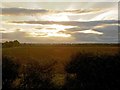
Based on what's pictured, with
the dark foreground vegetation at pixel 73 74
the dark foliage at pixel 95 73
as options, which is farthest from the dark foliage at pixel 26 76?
the dark foliage at pixel 95 73

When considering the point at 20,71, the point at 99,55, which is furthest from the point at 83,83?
the point at 20,71

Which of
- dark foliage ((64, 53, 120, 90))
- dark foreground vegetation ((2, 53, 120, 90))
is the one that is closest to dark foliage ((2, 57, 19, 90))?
dark foreground vegetation ((2, 53, 120, 90))

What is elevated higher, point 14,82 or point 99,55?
point 99,55

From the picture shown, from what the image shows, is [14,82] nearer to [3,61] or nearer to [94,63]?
[3,61]

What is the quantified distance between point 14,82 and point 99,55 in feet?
15.2

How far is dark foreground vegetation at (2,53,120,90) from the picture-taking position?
19250 millimetres

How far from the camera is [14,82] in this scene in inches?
783

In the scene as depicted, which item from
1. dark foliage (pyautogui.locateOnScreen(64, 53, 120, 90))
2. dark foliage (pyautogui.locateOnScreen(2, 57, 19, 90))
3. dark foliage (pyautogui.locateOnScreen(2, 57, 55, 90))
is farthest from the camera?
dark foliage (pyautogui.locateOnScreen(2, 57, 19, 90))

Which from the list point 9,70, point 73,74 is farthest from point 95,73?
point 9,70

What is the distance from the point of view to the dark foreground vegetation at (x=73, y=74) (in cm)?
1925

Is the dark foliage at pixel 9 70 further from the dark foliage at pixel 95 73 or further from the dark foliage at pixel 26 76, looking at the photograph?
the dark foliage at pixel 95 73

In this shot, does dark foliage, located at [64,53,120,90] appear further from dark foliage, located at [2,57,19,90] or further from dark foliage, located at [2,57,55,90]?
dark foliage, located at [2,57,19,90]

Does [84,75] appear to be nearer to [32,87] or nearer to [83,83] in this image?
[83,83]

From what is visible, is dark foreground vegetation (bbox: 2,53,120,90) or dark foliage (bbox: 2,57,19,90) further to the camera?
dark foliage (bbox: 2,57,19,90)
